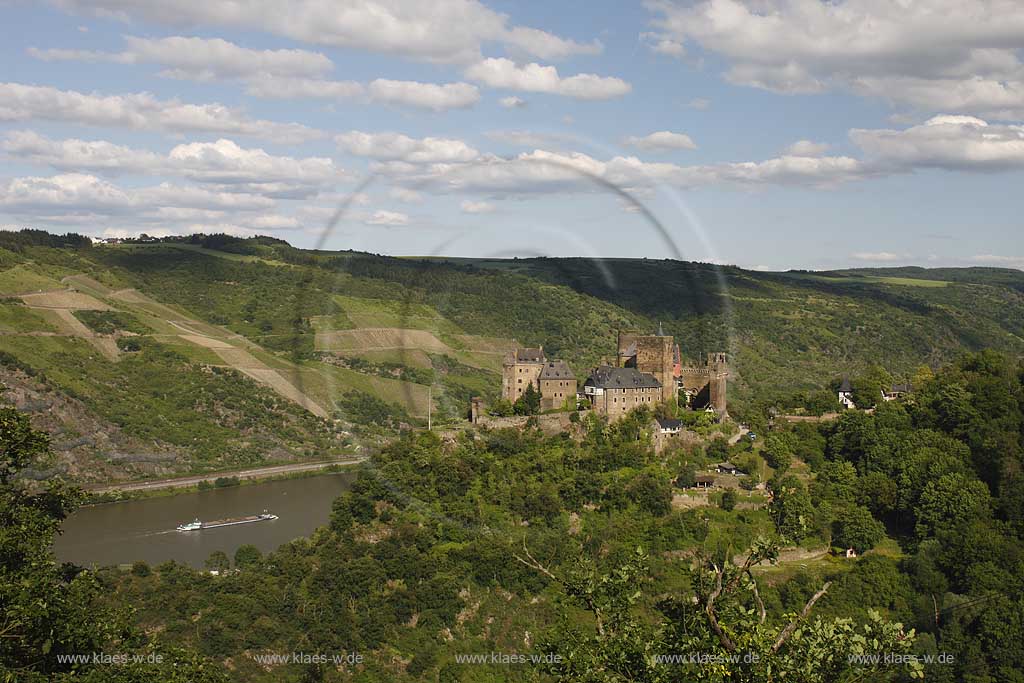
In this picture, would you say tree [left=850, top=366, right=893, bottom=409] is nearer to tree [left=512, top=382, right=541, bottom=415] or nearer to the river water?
tree [left=512, top=382, right=541, bottom=415]

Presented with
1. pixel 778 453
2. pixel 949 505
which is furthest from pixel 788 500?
pixel 949 505

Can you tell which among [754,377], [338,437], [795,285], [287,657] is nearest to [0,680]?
[287,657]

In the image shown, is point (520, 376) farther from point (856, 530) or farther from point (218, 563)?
point (218, 563)

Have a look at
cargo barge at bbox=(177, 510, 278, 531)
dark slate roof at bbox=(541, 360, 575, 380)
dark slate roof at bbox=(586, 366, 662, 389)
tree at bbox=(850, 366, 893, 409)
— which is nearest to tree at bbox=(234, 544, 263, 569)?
cargo barge at bbox=(177, 510, 278, 531)

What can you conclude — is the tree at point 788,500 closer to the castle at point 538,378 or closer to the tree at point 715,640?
the castle at point 538,378

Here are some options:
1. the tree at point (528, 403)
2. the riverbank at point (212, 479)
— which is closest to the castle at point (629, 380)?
the tree at point (528, 403)

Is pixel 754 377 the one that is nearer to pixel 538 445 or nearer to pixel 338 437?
pixel 338 437
